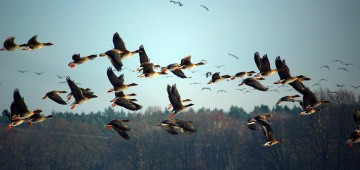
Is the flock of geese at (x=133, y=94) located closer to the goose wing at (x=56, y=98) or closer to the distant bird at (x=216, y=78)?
the goose wing at (x=56, y=98)

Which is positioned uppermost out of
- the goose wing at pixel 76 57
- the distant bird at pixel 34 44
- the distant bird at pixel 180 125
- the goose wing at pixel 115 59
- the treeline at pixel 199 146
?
the distant bird at pixel 34 44

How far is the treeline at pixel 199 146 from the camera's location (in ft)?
207

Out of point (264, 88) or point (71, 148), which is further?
point (71, 148)

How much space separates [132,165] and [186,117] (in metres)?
18.1

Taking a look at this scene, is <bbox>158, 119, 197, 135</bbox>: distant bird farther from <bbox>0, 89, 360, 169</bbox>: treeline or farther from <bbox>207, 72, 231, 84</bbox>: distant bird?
<bbox>0, 89, 360, 169</bbox>: treeline

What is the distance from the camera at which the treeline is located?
207 feet

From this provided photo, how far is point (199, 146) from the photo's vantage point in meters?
86.2

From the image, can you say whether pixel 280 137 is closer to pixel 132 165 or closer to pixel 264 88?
pixel 132 165

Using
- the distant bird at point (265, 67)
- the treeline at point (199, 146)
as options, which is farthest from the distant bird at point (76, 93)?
the treeline at point (199, 146)

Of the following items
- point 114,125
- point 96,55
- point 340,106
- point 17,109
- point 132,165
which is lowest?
point 132,165

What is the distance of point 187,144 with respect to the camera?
269 ft

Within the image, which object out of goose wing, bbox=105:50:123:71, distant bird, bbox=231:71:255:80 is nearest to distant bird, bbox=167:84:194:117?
goose wing, bbox=105:50:123:71

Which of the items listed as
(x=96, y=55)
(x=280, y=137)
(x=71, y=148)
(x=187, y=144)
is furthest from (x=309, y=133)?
(x=96, y=55)

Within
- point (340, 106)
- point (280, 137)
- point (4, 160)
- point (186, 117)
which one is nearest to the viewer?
point (340, 106)
